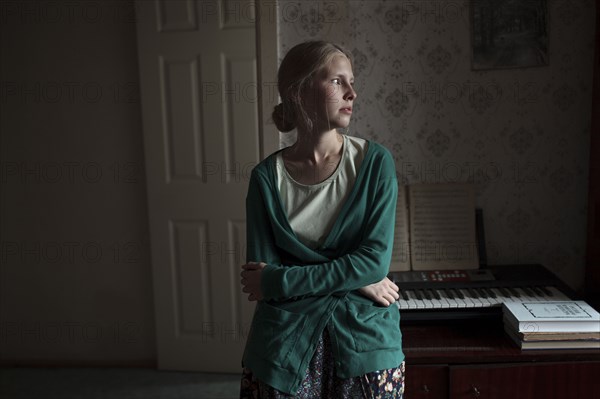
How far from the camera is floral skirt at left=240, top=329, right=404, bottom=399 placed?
127 cm

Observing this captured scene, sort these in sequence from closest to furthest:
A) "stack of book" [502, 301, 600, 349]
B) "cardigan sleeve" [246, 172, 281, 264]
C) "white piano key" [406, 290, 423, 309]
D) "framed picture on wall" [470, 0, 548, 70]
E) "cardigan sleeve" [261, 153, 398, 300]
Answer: "cardigan sleeve" [261, 153, 398, 300]
"cardigan sleeve" [246, 172, 281, 264]
"stack of book" [502, 301, 600, 349]
"white piano key" [406, 290, 423, 309]
"framed picture on wall" [470, 0, 548, 70]

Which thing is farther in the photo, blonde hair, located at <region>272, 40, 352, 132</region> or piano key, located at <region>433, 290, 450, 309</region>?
piano key, located at <region>433, 290, 450, 309</region>

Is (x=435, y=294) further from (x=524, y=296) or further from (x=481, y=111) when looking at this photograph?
(x=481, y=111)

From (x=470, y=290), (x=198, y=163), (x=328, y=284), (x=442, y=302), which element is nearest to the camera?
(x=328, y=284)

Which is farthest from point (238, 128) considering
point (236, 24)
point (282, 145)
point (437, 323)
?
point (437, 323)

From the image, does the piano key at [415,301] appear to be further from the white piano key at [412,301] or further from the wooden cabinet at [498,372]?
the wooden cabinet at [498,372]

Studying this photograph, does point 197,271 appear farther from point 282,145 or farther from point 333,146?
point 333,146

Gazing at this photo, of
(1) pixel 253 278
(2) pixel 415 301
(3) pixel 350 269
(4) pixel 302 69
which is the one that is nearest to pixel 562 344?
(2) pixel 415 301

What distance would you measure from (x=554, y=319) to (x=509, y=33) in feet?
3.55

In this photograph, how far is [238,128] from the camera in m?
2.83

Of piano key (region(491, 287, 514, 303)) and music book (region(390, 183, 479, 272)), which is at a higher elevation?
music book (region(390, 183, 479, 272))

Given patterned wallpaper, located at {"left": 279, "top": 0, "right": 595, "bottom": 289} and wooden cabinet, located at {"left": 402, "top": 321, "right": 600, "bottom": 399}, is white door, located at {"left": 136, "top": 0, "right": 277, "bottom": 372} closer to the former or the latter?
patterned wallpaper, located at {"left": 279, "top": 0, "right": 595, "bottom": 289}

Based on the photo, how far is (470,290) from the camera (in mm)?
1904

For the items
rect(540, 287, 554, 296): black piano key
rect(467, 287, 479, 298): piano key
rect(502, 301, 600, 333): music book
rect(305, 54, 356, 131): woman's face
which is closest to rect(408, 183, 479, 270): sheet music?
rect(467, 287, 479, 298): piano key
